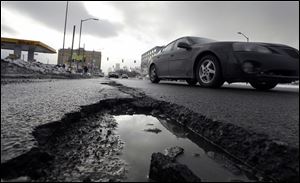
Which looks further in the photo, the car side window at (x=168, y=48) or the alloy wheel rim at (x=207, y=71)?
the car side window at (x=168, y=48)

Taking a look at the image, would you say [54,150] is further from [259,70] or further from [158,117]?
[259,70]

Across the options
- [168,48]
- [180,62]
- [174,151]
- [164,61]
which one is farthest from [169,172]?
[168,48]

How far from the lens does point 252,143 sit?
4.87 feet

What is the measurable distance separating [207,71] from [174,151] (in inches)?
145

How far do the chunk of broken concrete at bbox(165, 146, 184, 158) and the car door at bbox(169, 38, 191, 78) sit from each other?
4.21 m

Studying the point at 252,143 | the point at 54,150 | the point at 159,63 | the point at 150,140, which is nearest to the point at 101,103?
the point at 150,140

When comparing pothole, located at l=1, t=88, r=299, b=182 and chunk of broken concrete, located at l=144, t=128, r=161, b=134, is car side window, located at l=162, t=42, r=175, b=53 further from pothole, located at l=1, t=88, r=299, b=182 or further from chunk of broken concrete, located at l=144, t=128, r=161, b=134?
chunk of broken concrete, located at l=144, t=128, r=161, b=134

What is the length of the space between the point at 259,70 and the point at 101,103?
210cm

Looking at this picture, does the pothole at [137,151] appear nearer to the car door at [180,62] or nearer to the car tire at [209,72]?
the car tire at [209,72]

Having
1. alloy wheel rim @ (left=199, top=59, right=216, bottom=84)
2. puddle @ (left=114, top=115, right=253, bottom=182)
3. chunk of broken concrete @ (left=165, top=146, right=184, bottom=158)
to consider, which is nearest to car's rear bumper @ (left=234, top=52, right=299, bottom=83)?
alloy wheel rim @ (left=199, top=59, right=216, bottom=84)

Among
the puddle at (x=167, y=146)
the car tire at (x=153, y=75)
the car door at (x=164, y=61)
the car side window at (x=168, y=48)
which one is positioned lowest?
the puddle at (x=167, y=146)

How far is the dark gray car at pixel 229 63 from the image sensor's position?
296 centimetres

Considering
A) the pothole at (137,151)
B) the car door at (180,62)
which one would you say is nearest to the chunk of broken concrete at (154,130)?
the pothole at (137,151)

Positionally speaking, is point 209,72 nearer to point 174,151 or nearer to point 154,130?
point 154,130
